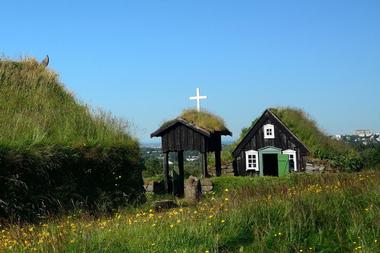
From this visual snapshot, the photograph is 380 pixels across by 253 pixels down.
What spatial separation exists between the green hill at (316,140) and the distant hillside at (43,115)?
20692mm

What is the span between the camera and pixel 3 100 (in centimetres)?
1742

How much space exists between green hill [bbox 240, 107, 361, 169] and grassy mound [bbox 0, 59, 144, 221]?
20895mm

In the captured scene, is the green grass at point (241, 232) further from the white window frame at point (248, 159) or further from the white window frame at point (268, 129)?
the white window frame at point (248, 159)

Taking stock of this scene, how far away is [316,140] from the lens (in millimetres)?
38031

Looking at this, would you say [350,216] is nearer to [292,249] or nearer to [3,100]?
[292,249]

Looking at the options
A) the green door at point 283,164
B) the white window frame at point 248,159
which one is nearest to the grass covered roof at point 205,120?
the green door at point 283,164

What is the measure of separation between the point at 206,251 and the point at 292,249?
1.12m

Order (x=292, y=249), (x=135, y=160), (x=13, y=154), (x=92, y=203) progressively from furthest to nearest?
(x=135, y=160), (x=92, y=203), (x=13, y=154), (x=292, y=249)

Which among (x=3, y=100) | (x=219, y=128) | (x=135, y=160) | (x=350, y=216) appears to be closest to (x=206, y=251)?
(x=350, y=216)

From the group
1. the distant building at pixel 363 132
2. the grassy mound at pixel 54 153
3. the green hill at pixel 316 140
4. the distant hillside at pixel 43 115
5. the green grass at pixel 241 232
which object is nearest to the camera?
the green grass at pixel 241 232

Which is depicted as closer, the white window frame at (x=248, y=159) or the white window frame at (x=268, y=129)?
the white window frame at (x=268, y=129)

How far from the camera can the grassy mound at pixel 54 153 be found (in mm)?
12414

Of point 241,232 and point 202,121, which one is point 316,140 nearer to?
point 202,121

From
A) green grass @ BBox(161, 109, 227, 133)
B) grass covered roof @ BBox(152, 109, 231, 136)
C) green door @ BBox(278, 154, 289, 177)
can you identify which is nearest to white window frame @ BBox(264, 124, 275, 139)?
green door @ BBox(278, 154, 289, 177)
